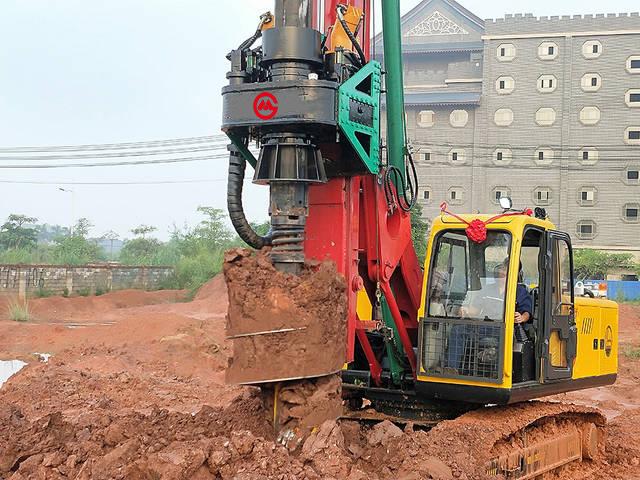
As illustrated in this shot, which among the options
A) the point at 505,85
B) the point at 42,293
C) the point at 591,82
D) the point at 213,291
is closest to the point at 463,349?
the point at 42,293

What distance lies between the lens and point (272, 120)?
488 centimetres

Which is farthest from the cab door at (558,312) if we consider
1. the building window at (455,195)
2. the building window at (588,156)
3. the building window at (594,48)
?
the building window at (594,48)

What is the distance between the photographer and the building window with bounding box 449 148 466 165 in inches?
2090

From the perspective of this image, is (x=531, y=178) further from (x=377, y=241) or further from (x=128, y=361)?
(x=377, y=241)

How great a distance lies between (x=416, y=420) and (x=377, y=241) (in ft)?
5.55

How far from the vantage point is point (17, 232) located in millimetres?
47781

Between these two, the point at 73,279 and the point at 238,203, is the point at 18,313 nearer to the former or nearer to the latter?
the point at 73,279

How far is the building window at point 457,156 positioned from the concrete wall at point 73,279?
27.1 meters

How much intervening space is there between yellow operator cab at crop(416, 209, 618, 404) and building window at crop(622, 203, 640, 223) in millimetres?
46653

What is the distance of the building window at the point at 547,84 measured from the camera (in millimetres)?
52688

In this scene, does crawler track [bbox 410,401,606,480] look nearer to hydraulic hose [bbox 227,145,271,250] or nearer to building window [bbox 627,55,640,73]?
hydraulic hose [bbox 227,145,271,250]

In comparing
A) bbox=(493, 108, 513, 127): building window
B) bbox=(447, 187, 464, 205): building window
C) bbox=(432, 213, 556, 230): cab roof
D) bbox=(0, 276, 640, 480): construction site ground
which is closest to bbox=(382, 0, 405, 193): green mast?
bbox=(432, 213, 556, 230): cab roof

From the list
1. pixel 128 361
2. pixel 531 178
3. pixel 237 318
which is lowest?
pixel 128 361

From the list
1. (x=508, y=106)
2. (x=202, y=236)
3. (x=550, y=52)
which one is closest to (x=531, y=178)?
(x=508, y=106)
